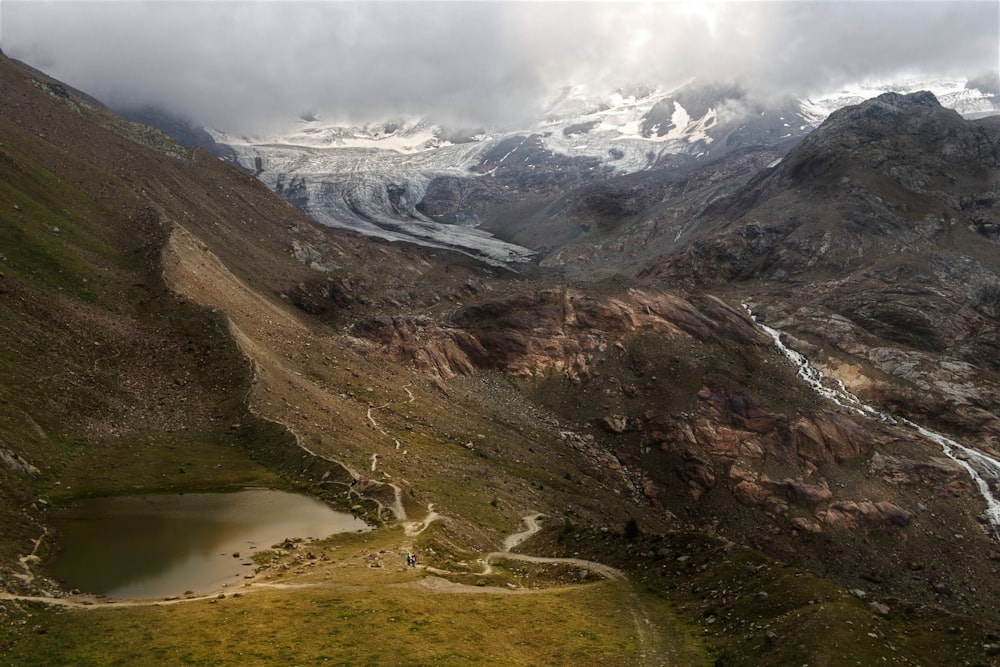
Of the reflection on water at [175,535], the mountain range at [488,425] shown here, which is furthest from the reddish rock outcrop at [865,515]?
the reflection on water at [175,535]

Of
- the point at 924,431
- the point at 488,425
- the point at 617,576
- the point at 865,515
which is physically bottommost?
the point at 865,515

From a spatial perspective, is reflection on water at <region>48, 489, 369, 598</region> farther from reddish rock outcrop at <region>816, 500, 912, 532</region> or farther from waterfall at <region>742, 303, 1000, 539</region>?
waterfall at <region>742, 303, 1000, 539</region>

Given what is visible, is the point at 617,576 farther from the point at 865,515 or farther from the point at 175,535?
the point at 865,515

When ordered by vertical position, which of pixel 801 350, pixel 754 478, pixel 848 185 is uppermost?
pixel 848 185

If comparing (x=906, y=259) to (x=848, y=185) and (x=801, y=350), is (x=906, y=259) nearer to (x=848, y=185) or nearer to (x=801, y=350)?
(x=848, y=185)

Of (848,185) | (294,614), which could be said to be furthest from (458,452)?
(848,185)

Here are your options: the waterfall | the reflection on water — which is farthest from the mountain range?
the reflection on water

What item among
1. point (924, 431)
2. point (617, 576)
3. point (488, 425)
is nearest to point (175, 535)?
point (617, 576)

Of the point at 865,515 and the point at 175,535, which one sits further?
the point at 865,515

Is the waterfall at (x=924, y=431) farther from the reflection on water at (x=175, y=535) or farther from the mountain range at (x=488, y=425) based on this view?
the reflection on water at (x=175, y=535)
